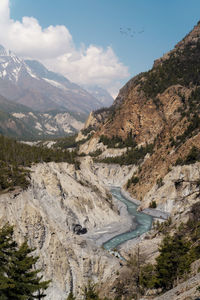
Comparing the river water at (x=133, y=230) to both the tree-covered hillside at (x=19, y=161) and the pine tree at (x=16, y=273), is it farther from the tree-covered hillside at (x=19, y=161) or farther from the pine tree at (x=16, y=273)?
the pine tree at (x=16, y=273)

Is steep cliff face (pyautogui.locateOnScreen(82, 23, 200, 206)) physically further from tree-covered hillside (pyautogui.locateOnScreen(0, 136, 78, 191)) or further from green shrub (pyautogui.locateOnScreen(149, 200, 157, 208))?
tree-covered hillside (pyautogui.locateOnScreen(0, 136, 78, 191))

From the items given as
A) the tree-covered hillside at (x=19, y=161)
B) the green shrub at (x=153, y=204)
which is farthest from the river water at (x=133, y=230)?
the tree-covered hillside at (x=19, y=161)

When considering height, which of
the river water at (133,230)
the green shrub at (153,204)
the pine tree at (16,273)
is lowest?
the river water at (133,230)

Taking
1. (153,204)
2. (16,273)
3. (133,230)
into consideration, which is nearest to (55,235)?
(16,273)

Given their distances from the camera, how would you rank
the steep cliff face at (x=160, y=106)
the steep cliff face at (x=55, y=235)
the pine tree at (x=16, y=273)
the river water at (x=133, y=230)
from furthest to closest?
the steep cliff face at (x=160, y=106) < the river water at (x=133, y=230) < the steep cliff face at (x=55, y=235) < the pine tree at (x=16, y=273)

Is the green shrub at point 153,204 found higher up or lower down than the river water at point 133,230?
higher up

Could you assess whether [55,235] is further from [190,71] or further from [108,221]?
[190,71]

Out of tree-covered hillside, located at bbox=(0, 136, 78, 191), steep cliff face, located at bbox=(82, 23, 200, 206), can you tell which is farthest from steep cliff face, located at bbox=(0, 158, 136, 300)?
steep cliff face, located at bbox=(82, 23, 200, 206)

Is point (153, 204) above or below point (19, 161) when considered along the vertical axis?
below

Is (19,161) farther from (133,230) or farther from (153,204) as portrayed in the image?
(153,204)

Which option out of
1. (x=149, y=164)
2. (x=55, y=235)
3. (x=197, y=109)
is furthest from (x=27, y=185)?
(x=197, y=109)

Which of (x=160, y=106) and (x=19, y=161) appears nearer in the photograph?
(x=19, y=161)

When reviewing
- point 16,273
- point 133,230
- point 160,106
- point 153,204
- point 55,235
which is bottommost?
point 133,230
